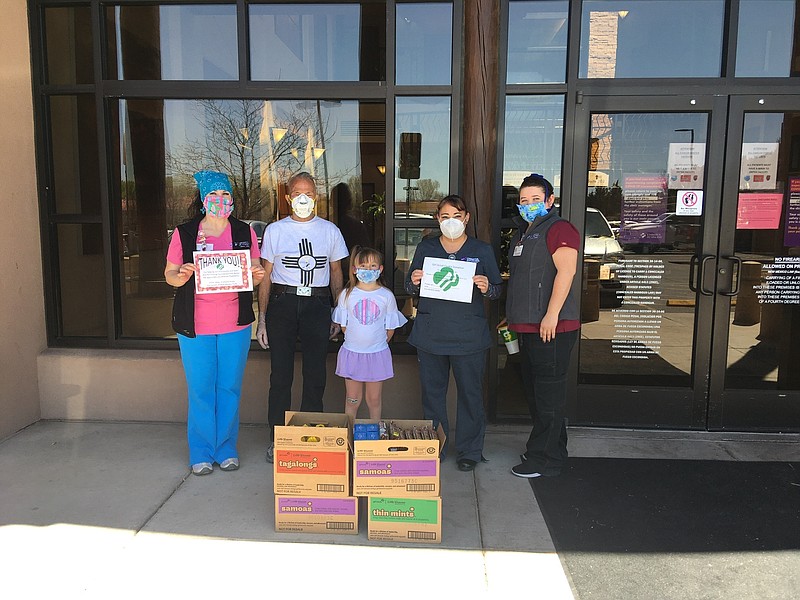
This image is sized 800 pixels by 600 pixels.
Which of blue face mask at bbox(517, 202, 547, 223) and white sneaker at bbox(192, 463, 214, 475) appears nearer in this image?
blue face mask at bbox(517, 202, 547, 223)

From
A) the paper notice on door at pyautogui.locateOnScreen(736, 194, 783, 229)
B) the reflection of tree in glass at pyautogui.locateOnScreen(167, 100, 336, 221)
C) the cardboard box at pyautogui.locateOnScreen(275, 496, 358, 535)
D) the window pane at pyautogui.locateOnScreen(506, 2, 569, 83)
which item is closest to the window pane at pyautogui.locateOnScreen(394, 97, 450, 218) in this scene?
the window pane at pyautogui.locateOnScreen(506, 2, 569, 83)

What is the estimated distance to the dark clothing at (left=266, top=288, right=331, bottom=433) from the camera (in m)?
4.21

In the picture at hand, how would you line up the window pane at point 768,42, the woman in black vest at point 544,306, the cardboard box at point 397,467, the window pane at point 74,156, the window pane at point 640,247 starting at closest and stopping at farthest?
the cardboard box at point 397,467 < the woman in black vest at point 544,306 < the window pane at point 768,42 < the window pane at point 640,247 < the window pane at point 74,156

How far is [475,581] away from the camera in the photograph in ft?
9.78

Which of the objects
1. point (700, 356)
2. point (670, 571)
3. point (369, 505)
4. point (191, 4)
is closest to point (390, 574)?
point (369, 505)

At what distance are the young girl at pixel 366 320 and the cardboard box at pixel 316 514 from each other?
103 centimetres

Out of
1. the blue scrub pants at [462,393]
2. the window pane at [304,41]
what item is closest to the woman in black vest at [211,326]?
the blue scrub pants at [462,393]

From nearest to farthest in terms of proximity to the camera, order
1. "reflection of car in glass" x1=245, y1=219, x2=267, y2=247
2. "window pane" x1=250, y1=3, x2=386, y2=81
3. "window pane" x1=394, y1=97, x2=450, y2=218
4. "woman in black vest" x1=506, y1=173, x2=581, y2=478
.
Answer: "woman in black vest" x1=506, y1=173, x2=581, y2=478 → "window pane" x1=394, y1=97, x2=450, y2=218 → "window pane" x1=250, y1=3, x2=386, y2=81 → "reflection of car in glass" x1=245, y1=219, x2=267, y2=247

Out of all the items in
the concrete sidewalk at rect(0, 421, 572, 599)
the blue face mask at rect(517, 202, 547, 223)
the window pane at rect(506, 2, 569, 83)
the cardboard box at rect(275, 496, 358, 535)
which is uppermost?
the window pane at rect(506, 2, 569, 83)

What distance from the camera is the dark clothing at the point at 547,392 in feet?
13.0

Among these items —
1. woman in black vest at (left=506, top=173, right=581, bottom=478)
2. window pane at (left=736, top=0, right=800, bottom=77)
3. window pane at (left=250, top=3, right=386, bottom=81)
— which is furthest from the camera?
window pane at (left=250, top=3, right=386, bottom=81)

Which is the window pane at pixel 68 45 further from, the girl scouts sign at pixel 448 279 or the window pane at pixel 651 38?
the window pane at pixel 651 38

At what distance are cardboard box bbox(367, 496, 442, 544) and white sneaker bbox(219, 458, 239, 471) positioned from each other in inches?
50.6

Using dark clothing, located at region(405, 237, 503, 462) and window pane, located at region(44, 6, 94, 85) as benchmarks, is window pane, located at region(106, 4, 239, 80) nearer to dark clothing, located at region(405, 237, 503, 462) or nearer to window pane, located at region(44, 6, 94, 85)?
window pane, located at region(44, 6, 94, 85)
